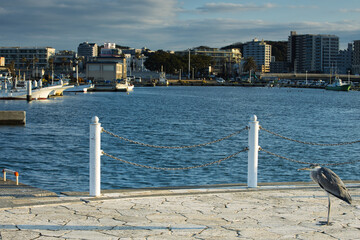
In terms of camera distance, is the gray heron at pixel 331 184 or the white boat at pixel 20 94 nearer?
the gray heron at pixel 331 184

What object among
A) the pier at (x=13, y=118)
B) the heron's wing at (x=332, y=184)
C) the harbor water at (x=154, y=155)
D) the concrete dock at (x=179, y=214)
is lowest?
the harbor water at (x=154, y=155)

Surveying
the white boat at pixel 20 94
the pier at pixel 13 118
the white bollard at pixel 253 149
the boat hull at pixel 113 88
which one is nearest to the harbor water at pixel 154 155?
the pier at pixel 13 118

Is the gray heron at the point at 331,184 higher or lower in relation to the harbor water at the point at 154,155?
higher

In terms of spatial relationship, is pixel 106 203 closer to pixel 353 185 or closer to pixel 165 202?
pixel 165 202

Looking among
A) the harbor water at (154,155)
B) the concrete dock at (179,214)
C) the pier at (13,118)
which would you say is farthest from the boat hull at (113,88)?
the concrete dock at (179,214)

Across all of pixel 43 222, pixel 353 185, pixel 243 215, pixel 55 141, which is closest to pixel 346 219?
pixel 243 215

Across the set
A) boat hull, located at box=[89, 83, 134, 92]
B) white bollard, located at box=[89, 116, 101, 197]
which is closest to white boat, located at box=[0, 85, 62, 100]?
boat hull, located at box=[89, 83, 134, 92]

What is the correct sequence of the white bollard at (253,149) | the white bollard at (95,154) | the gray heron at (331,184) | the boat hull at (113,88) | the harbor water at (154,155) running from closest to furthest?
the gray heron at (331,184) < the white bollard at (95,154) < the white bollard at (253,149) < the harbor water at (154,155) < the boat hull at (113,88)

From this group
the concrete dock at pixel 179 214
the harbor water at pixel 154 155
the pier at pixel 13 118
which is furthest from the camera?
the pier at pixel 13 118

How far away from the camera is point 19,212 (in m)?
9.23

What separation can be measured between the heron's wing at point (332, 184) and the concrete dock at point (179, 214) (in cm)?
55

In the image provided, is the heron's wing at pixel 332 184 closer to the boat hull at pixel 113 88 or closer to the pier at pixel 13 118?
the pier at pixel 13 118

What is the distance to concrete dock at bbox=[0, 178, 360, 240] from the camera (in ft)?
26.8

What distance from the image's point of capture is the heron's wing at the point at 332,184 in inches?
Result: 333
